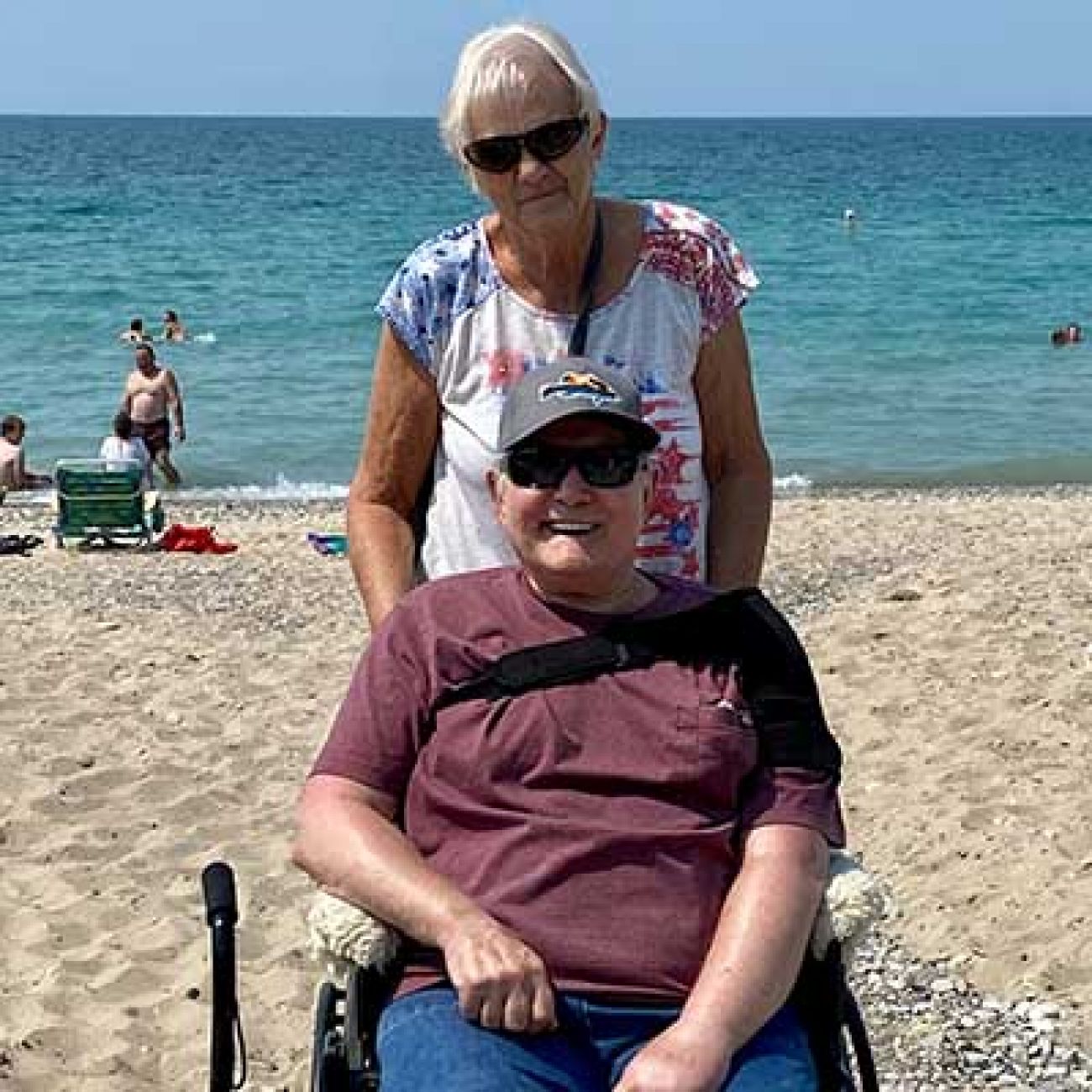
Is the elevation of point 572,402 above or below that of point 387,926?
above

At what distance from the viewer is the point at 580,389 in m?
2.90

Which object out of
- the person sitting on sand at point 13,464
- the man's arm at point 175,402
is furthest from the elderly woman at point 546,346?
the man's arm at point 175,402

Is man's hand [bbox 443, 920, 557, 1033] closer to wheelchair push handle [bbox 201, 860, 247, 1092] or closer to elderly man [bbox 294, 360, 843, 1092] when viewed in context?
elderly man [bbox 294, 360, 843, 1092]

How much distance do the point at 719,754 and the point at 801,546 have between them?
10.5 meters

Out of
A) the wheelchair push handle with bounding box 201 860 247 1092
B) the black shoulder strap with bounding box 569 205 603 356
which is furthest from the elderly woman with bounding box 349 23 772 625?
the wheelchair push handle with bounding box 201 860 247 1092

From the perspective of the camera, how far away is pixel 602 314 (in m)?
3.24

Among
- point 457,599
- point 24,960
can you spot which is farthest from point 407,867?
point 24,960

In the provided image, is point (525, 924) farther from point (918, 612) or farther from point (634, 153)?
point (634, 153)

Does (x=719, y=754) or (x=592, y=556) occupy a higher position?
(x=592, y=556)

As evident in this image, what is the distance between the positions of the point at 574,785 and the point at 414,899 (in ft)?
0.86

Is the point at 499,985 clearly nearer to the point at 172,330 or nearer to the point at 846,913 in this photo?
the point at 846,913

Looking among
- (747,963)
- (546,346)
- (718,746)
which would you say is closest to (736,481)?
(546,346)

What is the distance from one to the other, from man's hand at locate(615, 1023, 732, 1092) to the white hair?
1.31 metres

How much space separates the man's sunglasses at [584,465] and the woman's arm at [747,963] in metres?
→ 0.52
